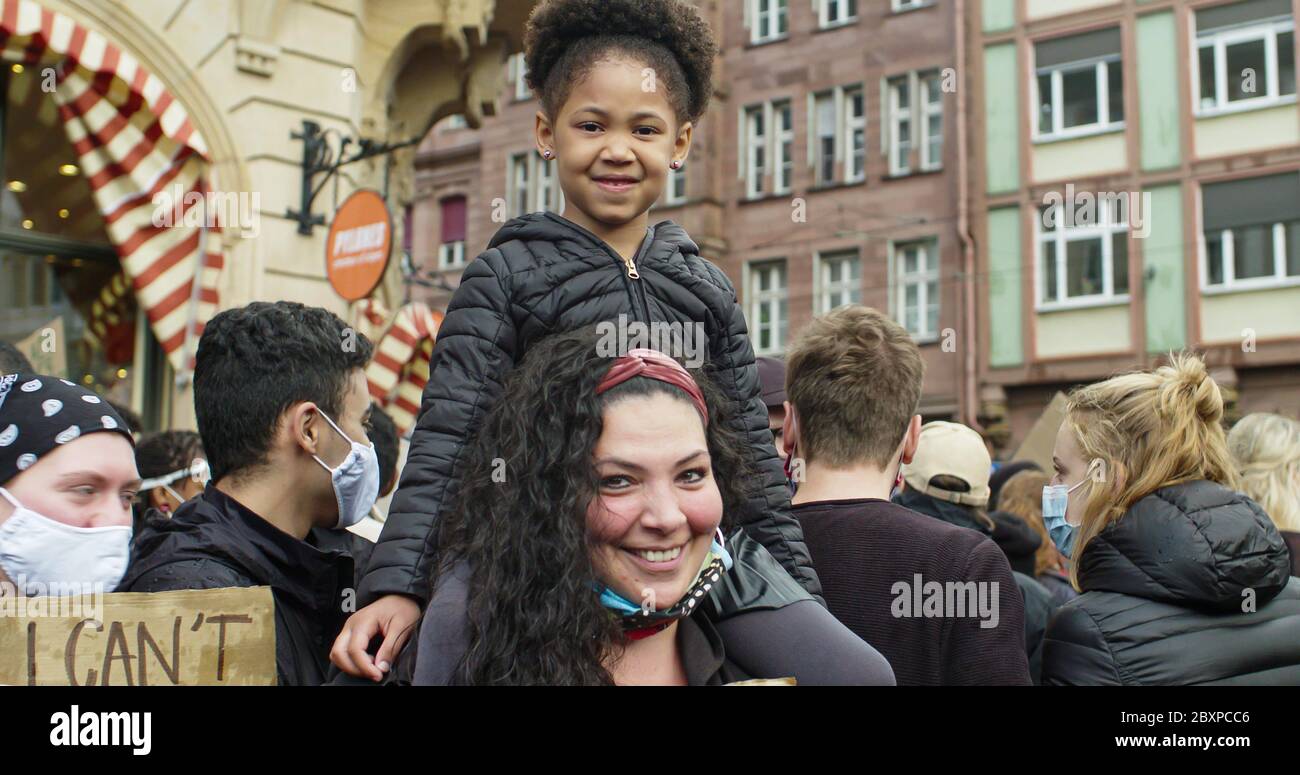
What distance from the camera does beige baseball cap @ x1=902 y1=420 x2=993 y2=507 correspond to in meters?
4.12

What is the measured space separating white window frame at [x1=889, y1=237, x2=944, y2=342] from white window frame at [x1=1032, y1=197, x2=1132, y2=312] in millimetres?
2111

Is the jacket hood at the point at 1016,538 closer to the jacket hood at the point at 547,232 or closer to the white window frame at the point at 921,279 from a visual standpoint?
the jacket hood at the point at 547,232

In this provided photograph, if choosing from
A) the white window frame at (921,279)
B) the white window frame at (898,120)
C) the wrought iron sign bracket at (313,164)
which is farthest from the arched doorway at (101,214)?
the white window frame at (898,120)

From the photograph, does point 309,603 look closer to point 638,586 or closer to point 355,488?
point 355,488

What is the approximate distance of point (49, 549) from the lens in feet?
9.02

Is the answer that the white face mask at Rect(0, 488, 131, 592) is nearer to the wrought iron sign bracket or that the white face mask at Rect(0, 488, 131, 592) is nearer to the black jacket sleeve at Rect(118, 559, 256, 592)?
the black jacket sleeve at Rect(118, 559, 256, 592)

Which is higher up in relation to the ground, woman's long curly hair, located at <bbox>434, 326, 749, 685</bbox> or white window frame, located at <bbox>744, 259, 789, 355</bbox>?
white window frame, located at <bbox>744, 259, 789, 355</bbox>

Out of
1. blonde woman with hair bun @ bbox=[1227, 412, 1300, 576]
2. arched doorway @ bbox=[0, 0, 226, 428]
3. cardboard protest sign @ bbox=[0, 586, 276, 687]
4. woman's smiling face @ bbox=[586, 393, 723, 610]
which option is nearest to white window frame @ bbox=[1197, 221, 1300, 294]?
arched doorway @ bbox=[0, 0, 226, 428]

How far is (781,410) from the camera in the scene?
454 centimetres

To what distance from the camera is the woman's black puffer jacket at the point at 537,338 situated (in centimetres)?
257

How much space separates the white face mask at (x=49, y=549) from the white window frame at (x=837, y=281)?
27.3m

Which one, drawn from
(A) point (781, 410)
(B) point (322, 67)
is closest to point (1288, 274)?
(B) point (322, 67)

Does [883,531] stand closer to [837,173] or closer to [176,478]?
[176,478]
